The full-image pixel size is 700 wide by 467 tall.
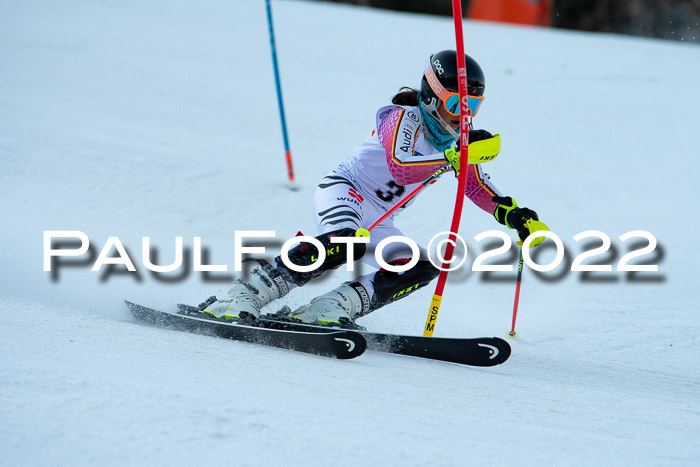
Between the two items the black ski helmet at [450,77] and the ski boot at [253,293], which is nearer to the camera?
the black ski helmet at [450,77]

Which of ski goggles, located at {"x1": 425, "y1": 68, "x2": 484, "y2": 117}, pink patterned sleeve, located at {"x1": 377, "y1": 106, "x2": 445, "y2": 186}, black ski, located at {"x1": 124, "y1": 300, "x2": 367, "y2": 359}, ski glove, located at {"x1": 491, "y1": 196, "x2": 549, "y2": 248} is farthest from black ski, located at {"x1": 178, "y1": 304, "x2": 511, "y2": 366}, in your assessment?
ski goggles, located at {"x1": 425, "y1": 68, "x2": 484, "y2": 117}

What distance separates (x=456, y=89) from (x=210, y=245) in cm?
259

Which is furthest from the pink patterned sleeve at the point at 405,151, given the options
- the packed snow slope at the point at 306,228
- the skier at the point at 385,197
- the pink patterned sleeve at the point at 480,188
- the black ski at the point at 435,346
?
the packed snow slope at the point at 306,228

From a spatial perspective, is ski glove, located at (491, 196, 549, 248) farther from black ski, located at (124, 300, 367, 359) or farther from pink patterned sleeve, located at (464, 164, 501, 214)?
black ski, located at (124, 300, 367, 359)

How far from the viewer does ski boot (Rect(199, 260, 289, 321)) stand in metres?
3.32

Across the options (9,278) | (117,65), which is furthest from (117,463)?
(117,65)

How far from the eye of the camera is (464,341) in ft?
10.0

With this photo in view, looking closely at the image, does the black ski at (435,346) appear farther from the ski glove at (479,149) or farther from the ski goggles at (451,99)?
the ski goggles at (451,99)

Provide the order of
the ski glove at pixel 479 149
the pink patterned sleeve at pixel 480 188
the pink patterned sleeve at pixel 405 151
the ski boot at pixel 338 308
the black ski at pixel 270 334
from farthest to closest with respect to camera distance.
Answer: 1. the pink patterned sleeve at pixel 480 188
2. the ski boot at pixel 338 308
3. the pink patterned sleeve at pixel 405 151
4. the ski glove at pixel 479 149
5. the black ski at pixel 270 334

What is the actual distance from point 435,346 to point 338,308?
18.6 inches

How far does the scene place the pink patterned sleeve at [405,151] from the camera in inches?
124

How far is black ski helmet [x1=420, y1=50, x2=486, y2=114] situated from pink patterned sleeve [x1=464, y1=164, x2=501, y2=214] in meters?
0.40

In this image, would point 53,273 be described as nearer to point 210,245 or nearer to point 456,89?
point 210,245

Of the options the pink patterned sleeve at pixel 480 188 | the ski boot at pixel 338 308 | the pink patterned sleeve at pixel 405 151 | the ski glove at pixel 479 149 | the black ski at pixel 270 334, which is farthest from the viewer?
the pink patterned sleeve at pixel 480 188
